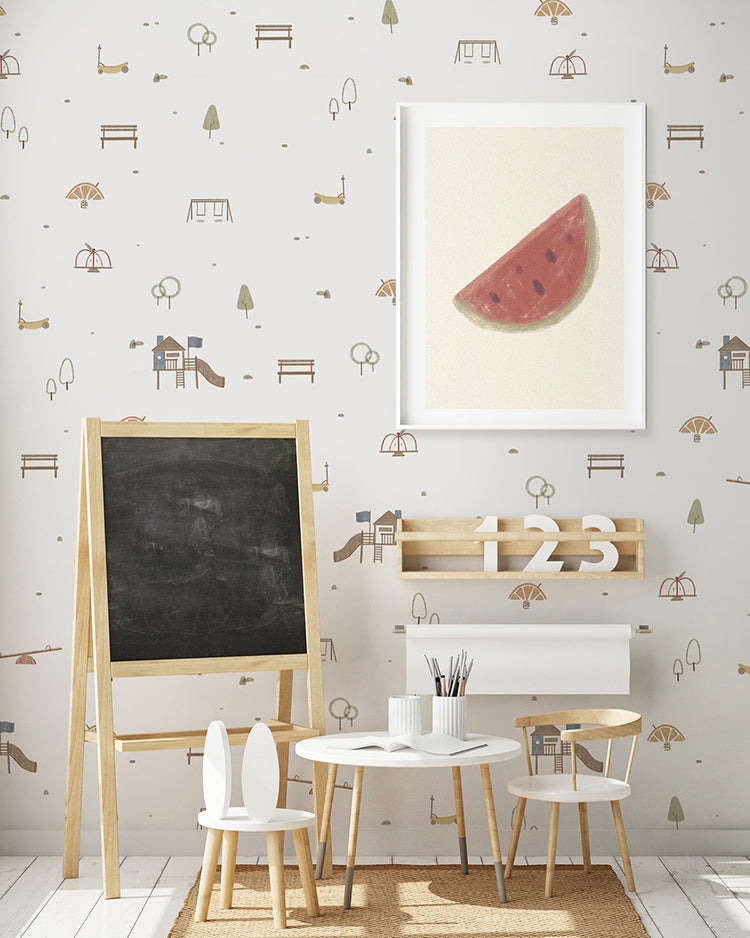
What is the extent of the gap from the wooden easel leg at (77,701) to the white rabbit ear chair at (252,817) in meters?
0.60

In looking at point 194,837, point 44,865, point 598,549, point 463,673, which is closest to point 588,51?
point 598,549

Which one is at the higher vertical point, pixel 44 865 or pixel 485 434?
pixel 485 434

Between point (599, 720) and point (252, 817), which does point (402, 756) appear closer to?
point (252, 817)

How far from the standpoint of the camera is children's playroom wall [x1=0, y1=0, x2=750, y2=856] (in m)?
3.41

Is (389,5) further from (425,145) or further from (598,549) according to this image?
(598,549)

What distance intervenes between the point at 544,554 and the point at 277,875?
1315 mm

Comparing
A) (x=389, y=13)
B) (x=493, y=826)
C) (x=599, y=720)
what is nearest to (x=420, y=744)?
(x=493, y=826)

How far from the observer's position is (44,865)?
3.24 metres

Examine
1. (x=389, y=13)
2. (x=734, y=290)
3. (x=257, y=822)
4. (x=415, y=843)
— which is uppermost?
(x=389, y=13)

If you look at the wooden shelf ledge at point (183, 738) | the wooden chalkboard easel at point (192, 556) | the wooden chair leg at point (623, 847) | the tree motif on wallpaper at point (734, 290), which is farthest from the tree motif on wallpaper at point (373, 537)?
the tree motif on wallpaper at point (734, 290)

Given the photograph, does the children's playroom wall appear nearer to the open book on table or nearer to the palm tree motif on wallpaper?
the palm tree motif on wallpaper

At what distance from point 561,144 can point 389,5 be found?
747mm

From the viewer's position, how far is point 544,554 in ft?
10.9

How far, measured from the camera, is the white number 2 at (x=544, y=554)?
331cm
